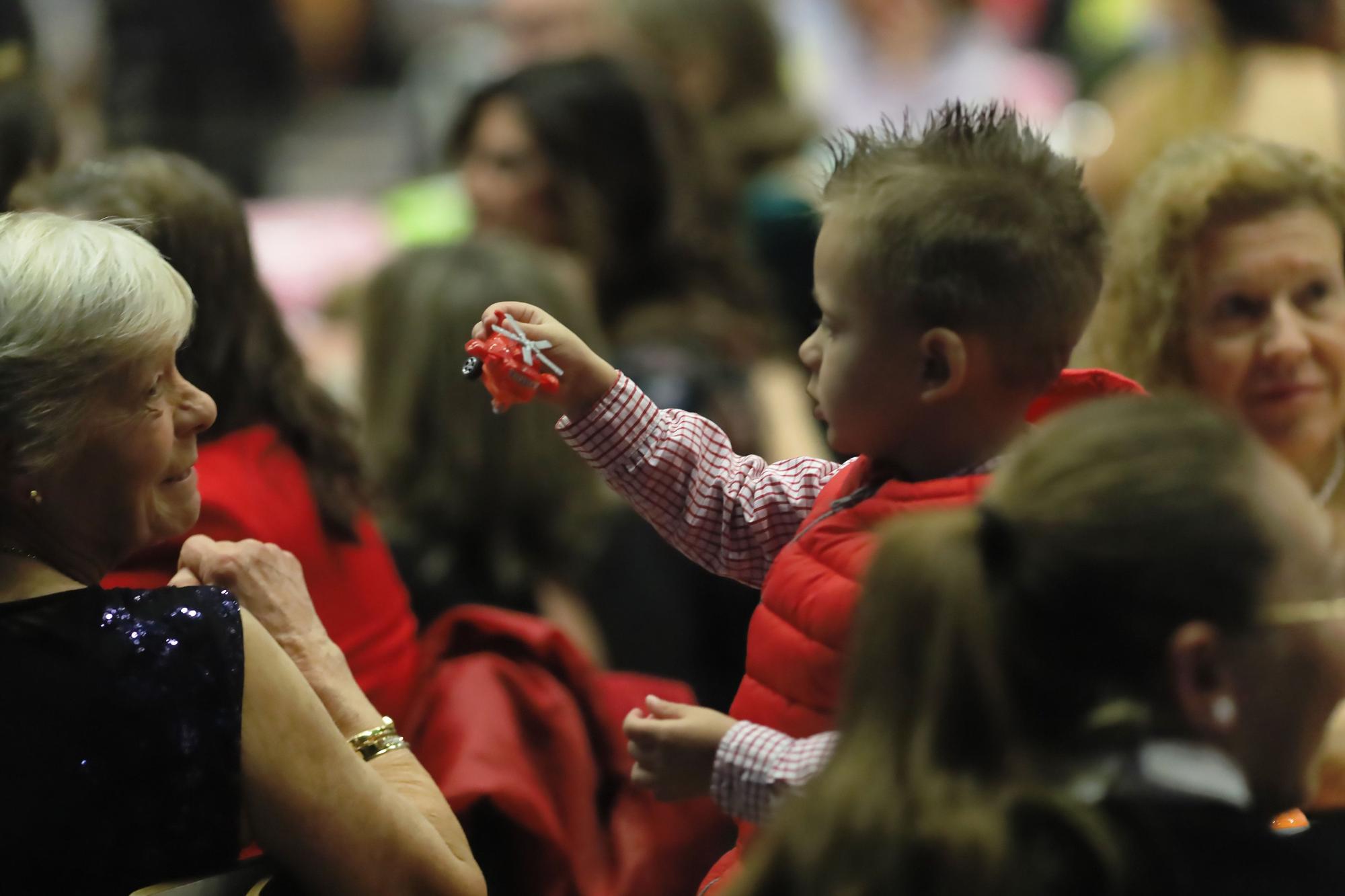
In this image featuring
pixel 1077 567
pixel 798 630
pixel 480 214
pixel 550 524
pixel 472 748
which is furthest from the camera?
pixel 480 214

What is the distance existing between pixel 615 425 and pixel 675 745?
38 cm

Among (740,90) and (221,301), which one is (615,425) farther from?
(740,90)

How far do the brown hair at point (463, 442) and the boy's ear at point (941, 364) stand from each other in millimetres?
1597

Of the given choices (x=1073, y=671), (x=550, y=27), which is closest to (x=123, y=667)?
(x=1073, y=671)

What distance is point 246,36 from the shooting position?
6.14 meters

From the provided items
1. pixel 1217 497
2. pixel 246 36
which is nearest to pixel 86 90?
pixel 246 36

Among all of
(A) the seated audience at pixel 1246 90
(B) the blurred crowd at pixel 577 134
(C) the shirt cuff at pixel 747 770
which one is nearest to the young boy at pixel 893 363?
(C) the shirt cuff at pixel 747 770

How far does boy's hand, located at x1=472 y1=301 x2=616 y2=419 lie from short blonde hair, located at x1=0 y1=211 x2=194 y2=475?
0.37m

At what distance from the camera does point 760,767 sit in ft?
5.41

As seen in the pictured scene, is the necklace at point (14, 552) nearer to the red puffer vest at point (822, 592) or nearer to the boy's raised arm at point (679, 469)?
the boy's raised arm at point (679, 469)

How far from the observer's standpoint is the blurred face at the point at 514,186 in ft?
14.6

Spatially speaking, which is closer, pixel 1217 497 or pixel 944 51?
pixel 1217 497

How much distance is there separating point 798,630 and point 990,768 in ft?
1.06

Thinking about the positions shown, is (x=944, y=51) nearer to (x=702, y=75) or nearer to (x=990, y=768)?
(x=702, y=75)
